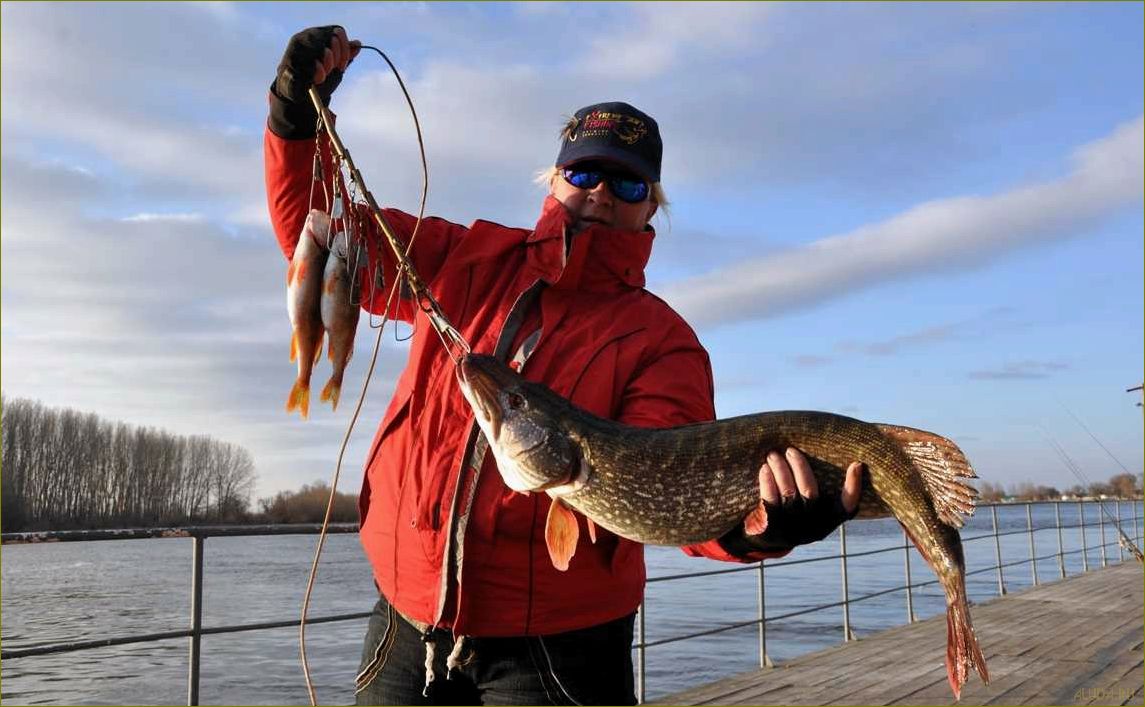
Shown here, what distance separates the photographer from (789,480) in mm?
2227

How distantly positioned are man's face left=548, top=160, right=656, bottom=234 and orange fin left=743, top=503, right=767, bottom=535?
103 cm

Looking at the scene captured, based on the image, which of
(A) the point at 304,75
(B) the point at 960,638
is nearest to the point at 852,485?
(B) the point at 960,638

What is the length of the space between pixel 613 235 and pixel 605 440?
667 millimetres

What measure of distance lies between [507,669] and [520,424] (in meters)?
0.68

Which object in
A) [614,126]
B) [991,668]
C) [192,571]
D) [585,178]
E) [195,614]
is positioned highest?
[614,126]

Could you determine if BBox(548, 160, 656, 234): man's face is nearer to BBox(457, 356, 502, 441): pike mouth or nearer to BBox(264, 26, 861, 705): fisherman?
BBox(264, 26, 861, 705): fisherman

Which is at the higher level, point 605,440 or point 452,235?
point 452,235

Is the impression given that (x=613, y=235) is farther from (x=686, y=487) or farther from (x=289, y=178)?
(x=289, y=178)

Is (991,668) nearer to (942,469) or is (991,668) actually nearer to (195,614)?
(942,469)

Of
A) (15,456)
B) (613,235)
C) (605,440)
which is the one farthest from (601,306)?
(15,456)

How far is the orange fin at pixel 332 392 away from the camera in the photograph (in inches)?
103

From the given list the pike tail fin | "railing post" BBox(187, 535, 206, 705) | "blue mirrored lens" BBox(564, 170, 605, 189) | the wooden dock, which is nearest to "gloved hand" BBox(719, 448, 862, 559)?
the pike tail fin

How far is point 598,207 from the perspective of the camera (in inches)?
108

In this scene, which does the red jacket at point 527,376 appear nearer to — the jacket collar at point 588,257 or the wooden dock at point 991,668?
the jacket collar at point 588,257
